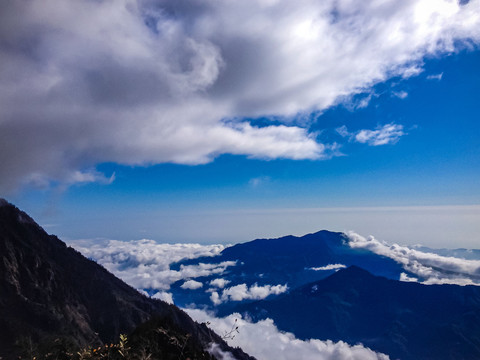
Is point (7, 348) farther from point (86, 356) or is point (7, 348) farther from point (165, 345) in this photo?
point (86, 356)

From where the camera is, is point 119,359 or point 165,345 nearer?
point 119,359

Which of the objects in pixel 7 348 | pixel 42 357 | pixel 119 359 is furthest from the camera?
pixel 7 348

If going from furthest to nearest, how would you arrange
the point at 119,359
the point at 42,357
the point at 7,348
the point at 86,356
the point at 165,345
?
1. the point at 7,348
2. the point at 165,345
3. the point at 42,357
4. the point at 119,359
5. the point at 86,356

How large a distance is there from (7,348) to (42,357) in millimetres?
226241

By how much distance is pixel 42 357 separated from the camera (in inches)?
1009

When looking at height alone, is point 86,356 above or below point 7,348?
above

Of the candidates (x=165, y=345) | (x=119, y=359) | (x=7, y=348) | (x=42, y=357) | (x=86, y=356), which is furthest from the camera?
(x=7, y=348)

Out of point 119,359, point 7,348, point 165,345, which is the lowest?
point 7,348

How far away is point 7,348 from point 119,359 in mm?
235878

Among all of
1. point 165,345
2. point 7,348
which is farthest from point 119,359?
point 7,348

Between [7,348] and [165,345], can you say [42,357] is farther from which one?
[7,348]

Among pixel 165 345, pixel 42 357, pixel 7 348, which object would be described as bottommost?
pixel 7 348

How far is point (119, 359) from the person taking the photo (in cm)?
2078

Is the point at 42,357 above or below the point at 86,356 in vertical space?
below
